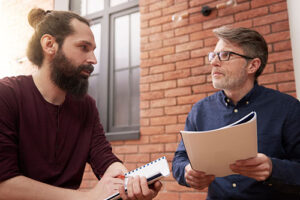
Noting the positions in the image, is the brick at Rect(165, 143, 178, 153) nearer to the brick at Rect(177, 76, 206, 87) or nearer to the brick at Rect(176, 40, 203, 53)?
the brick at Rect(177, 76, 206, 87)

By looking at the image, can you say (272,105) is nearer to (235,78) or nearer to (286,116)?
(286,116)

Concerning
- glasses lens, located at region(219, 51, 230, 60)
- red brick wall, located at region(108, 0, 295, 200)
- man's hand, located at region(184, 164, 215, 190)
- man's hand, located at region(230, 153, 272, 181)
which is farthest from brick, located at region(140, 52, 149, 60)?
man's hand, located at region(230, 153, 272, 181)

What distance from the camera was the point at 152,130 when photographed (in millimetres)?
2771

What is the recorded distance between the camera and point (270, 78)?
7.35 feet

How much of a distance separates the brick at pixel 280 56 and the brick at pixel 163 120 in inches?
38.3

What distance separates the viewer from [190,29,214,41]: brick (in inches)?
102

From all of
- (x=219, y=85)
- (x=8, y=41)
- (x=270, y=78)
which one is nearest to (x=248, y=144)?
(x=219, y=85)

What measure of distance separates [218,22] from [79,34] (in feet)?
4.84

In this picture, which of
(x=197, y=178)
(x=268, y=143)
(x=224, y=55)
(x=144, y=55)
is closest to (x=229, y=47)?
(x=224, y=55)

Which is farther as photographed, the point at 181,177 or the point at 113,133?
the point at 113,133

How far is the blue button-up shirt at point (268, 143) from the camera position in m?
1.31

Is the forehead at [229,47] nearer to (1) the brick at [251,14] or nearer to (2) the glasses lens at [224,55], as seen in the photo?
(2) the glasses lens at [224,55]

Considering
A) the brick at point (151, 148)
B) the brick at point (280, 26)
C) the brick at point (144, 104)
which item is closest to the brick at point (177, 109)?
the brick at point (144, 104)

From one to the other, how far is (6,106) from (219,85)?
1.14 m
